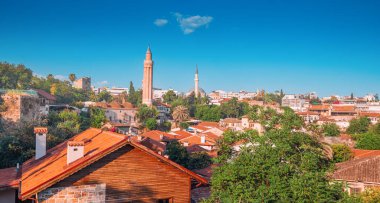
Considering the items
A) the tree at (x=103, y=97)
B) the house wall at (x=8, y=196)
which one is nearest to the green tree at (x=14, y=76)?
the tree at (x=103, y=97)

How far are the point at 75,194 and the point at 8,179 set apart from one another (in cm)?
461

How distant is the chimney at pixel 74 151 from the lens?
37.8 ft

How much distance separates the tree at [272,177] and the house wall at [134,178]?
1.66 metres

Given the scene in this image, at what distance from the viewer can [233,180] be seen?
36.3 ft

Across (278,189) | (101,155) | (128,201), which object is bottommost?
(128,201)

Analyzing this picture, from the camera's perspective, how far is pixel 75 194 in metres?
10.9

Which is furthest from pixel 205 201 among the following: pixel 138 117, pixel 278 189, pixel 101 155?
pixel 138 117

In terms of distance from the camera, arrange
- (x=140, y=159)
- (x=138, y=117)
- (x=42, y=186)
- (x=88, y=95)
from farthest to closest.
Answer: (x=88, y=95) → (x=138, y=117) → (x=140, y=159) → (x=42, y=186)

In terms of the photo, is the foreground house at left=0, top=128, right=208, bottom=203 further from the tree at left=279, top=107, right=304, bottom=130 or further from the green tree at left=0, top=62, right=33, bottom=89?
the green tree at left=0, top=62, right=33, bottom=89

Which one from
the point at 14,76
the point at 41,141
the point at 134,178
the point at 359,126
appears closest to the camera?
the point at 134,178

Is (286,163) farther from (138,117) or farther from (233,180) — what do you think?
(138,117)

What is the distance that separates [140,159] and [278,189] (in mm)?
4727

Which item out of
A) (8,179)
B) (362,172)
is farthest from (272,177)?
(362,172)

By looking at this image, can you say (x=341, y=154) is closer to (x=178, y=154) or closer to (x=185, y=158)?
(x=185, y=158)
